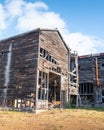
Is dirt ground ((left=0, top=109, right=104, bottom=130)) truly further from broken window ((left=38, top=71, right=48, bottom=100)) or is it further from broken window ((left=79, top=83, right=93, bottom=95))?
broken window ((left=79, top=83, right=93, bottom=95))

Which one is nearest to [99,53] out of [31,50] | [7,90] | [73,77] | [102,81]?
[102,81]

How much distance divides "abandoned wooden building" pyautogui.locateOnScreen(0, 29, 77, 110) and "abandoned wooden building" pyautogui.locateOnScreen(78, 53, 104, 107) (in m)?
9.71

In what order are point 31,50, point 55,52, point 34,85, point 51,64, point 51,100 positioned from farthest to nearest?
point 51,100
point 55,52
point 51,64
point 31,50
point 34,85

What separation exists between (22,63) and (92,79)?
17333 millimetres

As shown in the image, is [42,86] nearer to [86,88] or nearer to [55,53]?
[55,53]

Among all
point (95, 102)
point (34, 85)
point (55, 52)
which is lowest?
point (95, 102)

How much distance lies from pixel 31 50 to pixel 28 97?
5.61 metres

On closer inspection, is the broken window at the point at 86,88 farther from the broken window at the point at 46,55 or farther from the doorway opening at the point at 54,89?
the broken window at the point at 46,55

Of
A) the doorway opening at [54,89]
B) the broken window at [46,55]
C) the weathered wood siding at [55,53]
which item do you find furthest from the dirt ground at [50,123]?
the doorway opening at [54,89]

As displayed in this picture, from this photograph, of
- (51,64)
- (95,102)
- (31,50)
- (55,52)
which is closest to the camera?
(31,50)

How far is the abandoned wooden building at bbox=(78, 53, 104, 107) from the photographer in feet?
119

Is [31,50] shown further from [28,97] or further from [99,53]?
[99,53]

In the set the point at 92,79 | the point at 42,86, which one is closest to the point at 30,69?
the point at 42,86

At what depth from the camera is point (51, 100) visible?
99.3ft
